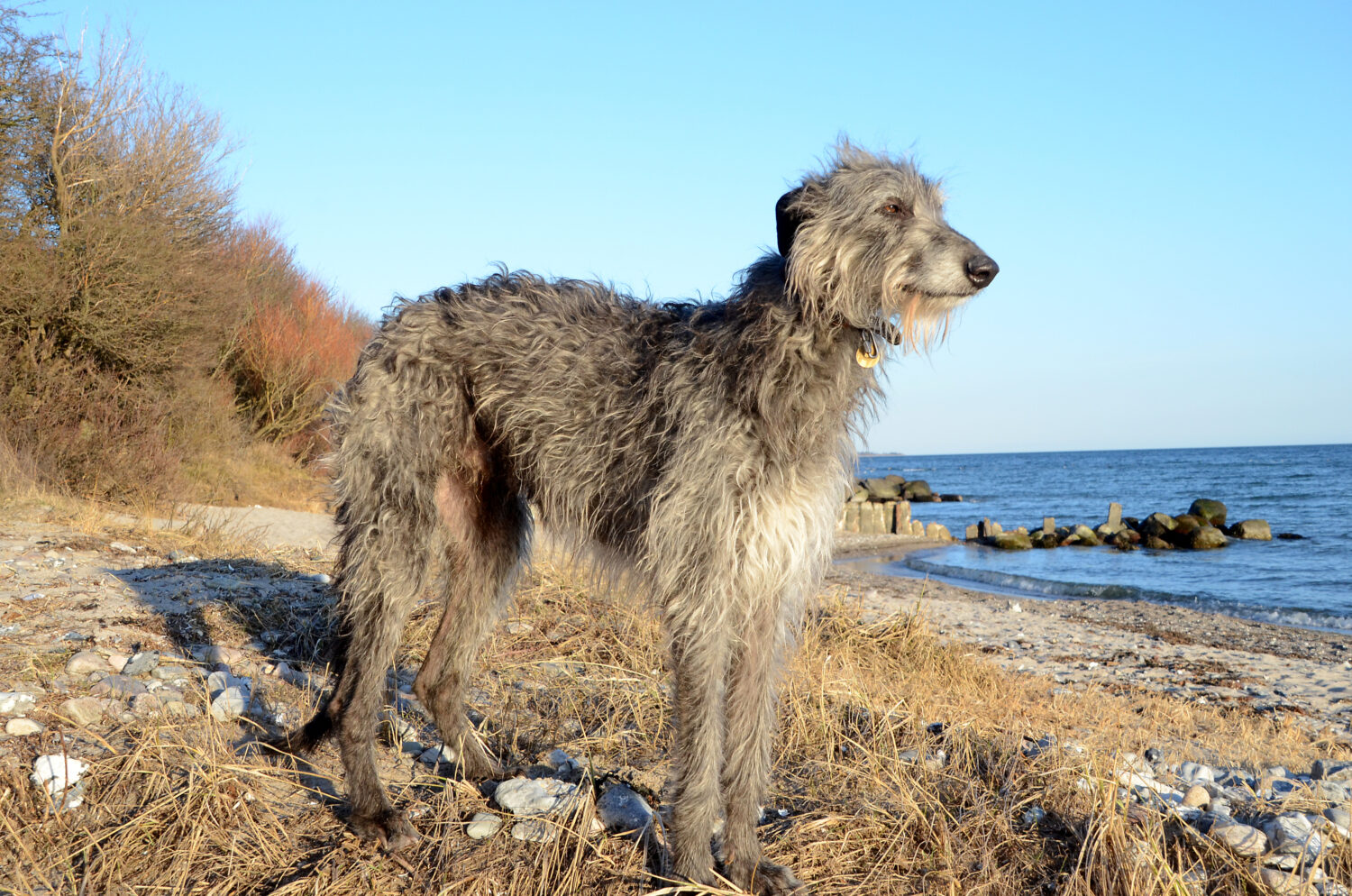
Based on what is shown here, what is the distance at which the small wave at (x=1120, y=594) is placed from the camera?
1492 centimetres

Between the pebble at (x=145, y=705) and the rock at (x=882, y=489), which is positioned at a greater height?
the pebble at (x=145, y=705)

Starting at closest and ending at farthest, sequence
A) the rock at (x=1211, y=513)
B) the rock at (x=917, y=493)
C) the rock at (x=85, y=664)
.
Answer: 1. the rock at (x=85, y=664)
2. the rock at (x=1211, y=513)
3. the rock at (x=917, y=493)

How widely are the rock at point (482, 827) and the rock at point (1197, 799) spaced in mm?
2945

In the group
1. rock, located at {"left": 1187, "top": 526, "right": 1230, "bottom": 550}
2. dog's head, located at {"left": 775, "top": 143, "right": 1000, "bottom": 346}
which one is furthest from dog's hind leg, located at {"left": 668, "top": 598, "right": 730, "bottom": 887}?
rock, located at {"left": 1187, "top": 526, "right": 1230, "bottom": 550}

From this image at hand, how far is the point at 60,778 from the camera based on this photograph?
350cm

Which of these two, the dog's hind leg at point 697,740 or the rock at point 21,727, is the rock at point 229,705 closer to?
the rock at point 21,727

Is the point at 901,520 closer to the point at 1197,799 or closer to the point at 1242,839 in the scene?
the point at 1197,799

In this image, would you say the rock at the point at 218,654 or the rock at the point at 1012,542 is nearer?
the rock at the point at 218,654

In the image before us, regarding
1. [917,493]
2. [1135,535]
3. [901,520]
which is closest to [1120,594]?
[1135,535]

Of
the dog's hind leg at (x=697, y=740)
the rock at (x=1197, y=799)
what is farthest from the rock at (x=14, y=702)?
the rock at (x=1197, y=799)

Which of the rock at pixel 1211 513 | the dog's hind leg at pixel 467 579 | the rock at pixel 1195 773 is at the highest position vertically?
the dog's hind leg at pixel 467 579

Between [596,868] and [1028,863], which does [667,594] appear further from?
[1028,863]

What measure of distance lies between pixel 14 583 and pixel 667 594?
17.6 ft

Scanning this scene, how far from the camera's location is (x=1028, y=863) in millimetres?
3232
